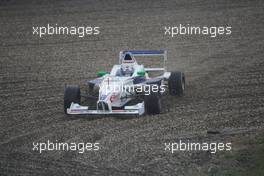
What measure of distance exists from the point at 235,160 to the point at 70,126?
4299 millimetres

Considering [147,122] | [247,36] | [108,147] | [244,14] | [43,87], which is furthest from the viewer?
[244,14]

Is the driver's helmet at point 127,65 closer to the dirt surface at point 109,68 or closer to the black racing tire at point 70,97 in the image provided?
the dirt surface at point 109,68

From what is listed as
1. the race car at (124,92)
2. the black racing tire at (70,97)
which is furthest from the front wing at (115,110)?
the black racing tire at (70,97)

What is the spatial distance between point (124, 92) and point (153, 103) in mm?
1239

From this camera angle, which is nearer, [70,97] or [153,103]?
[153,103]

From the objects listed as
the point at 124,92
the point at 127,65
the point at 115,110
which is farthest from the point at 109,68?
the point at 115,110

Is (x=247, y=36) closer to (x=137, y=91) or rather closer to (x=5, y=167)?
(x=137, y=91)

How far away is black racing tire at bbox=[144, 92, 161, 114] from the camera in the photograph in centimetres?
1667

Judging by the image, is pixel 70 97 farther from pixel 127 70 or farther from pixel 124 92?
pixel 127 70

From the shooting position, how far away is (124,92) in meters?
17.7

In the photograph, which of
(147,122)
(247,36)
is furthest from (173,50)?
(147,122)

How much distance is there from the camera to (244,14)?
29.0 meters

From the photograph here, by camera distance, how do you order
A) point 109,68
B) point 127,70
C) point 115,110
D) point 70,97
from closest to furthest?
point 115,110 < point 70,97 < point 127,70 < point 109,68

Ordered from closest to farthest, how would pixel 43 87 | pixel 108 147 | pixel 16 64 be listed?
1. pixel 108 147
2. pixel 43 87
3. pixel 16 64
